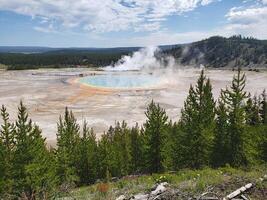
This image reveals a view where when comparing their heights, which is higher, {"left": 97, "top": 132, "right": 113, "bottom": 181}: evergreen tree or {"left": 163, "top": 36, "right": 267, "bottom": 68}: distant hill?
{"left": 163, "top": 36, "right": 267, "bottom": 68}: distant hill

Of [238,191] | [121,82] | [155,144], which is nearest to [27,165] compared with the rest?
[155,144]

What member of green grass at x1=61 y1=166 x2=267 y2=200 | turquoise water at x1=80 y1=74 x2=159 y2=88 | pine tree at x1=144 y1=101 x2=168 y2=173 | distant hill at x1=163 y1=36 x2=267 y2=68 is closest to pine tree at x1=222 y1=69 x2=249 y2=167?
pine tree at x1=144 y1=101 x2=168 y2=173

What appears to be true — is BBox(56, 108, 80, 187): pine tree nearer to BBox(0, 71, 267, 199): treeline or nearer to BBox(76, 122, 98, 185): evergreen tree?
BBox(0, 71, 267, 199): treeline

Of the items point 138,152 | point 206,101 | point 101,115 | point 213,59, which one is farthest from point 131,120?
point 213,59

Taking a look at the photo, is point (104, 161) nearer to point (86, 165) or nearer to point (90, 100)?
point (86, 165)

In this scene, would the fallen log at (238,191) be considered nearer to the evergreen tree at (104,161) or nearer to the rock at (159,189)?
the rock at (159,189)

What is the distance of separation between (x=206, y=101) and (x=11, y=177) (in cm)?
1428

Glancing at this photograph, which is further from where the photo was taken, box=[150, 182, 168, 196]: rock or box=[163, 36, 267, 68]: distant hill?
box=[163, 36, 267, 68]: distant hill

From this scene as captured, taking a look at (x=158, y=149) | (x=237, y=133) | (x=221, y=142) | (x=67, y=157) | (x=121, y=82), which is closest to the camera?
(x=237, y=133)

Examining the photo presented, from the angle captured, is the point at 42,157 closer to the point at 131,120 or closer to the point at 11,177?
the point at 11,177

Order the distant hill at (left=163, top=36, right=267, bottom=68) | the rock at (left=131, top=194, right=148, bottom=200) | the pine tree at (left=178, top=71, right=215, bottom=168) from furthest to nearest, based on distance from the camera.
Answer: the distant hill at (left=163, top=36, right=267, bottom=68) < the pine tree at (left=178, top=71, right=215, bottom=168) < the rock at (left=131, top=194, right=148, bottom=200)

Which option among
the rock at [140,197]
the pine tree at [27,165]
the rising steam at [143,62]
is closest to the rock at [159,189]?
the rock at [140,197]

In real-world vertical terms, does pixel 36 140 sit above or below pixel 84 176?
above

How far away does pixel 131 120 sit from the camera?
58.7 metres
